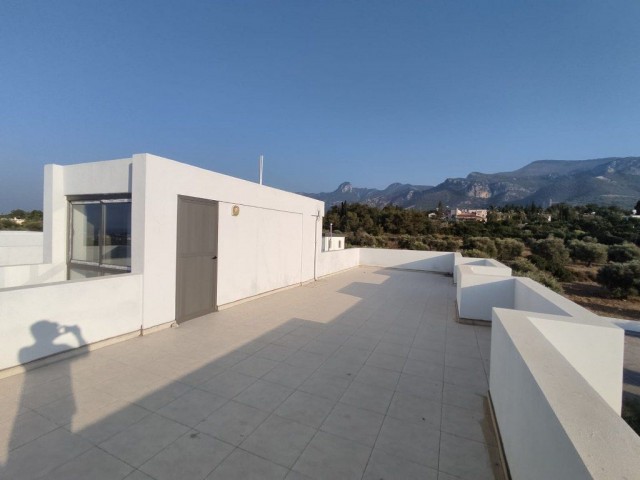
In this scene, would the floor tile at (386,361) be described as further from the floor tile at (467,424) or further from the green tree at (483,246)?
the green tree at (483,246)

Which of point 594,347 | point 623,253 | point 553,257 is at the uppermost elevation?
point 623,253

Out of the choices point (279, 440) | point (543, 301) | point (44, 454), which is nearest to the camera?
point (44, 454)

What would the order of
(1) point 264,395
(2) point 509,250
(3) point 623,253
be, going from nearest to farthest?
(1) point 264,395 < (3) point 623,253 < (2) point 509,250

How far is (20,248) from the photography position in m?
7.43

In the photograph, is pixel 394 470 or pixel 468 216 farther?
pixel 468 216

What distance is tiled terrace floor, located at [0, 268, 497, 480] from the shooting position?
223cm

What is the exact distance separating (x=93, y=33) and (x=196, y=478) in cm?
1019

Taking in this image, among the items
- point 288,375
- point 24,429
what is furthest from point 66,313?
point 288,375

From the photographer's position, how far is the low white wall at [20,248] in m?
7.26

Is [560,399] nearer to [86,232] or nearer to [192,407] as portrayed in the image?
[192,407]

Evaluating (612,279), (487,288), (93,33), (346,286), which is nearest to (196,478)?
(487,288)

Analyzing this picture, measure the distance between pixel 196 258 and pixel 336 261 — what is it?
748 cm

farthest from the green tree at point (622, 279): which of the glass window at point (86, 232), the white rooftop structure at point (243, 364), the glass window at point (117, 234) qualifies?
the glass window at point (86, 232)

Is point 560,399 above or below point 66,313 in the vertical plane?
above
